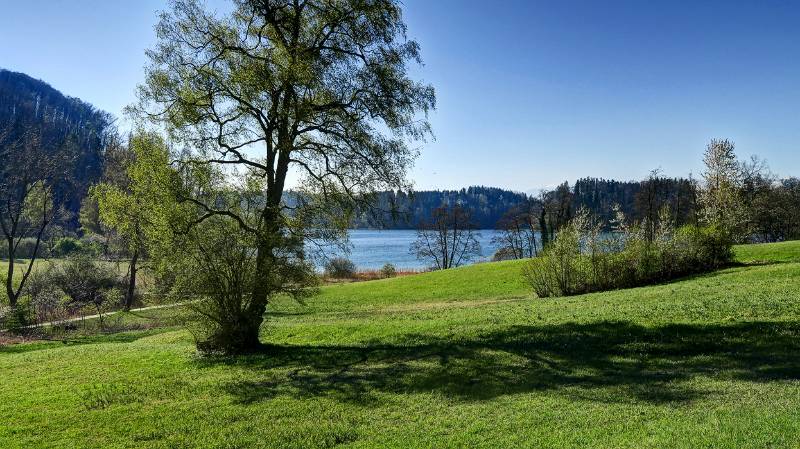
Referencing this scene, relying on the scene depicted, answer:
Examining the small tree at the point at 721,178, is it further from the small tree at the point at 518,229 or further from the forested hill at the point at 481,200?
the forested hill at the point at 481,200

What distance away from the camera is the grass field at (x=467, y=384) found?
6539 mm

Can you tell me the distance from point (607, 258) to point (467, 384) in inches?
644

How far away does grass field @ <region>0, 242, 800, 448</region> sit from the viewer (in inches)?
257

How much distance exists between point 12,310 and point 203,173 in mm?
19607

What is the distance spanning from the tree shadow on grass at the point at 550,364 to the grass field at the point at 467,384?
43 mm

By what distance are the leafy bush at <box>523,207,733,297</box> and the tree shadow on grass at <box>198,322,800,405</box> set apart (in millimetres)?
10318

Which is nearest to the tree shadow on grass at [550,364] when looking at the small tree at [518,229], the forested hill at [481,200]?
the small tree at [518,229]

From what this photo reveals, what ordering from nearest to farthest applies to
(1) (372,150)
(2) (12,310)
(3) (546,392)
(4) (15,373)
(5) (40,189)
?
(3) (546,392) → (4) (15,373) → (1) (372,150) → (2) (12,310) → (5) (40,189)

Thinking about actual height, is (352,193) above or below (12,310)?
above

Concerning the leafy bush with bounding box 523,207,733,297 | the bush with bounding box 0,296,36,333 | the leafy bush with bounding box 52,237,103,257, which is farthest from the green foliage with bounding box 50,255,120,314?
the leafy bush with bounding box 523,207,733,297

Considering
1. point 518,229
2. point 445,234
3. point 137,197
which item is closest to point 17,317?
point 137,197

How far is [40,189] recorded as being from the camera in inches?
1350

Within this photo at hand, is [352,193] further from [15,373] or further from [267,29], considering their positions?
[15,373]

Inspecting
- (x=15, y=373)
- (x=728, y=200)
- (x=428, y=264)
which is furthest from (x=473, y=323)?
(x=428, y=264)
